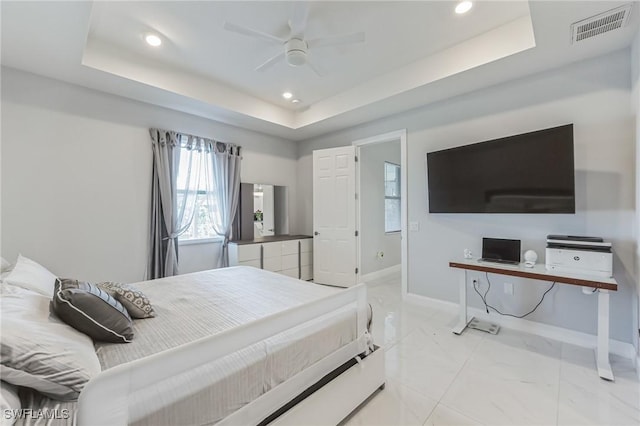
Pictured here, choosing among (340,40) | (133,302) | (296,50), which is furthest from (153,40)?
(133,302)

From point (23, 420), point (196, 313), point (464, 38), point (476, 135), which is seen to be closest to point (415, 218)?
point (476, 135)

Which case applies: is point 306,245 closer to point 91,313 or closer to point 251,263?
point 251,263

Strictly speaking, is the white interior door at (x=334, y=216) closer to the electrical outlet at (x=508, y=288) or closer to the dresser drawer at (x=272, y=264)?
the dresser drawer at (x=272, y=264)

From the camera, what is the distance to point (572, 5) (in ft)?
5.96

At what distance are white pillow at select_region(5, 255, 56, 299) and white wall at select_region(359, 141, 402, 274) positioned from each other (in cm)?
367

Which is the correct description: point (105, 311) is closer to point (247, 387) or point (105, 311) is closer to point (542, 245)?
point (247, 387)

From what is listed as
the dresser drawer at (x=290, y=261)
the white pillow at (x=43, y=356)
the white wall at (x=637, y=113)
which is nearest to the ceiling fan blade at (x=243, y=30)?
the white pillow at (x=43, y=356)

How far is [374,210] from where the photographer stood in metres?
4.91

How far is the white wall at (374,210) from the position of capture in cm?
466

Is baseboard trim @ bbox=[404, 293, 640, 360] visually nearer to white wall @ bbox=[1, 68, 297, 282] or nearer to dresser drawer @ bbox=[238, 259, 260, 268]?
dresser drawer @ bbox=[238, 259, 260, 268]

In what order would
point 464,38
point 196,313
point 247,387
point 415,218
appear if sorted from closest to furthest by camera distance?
point 247,387 → point 196,313 → point 464,38 → point 415,218

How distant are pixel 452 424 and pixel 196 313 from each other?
65.5 inches

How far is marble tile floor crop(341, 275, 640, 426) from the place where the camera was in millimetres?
1622

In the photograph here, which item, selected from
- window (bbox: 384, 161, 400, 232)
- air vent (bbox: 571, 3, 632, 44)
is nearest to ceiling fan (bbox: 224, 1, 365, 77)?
air vent (bbox: 571, 3, 632, 44)
